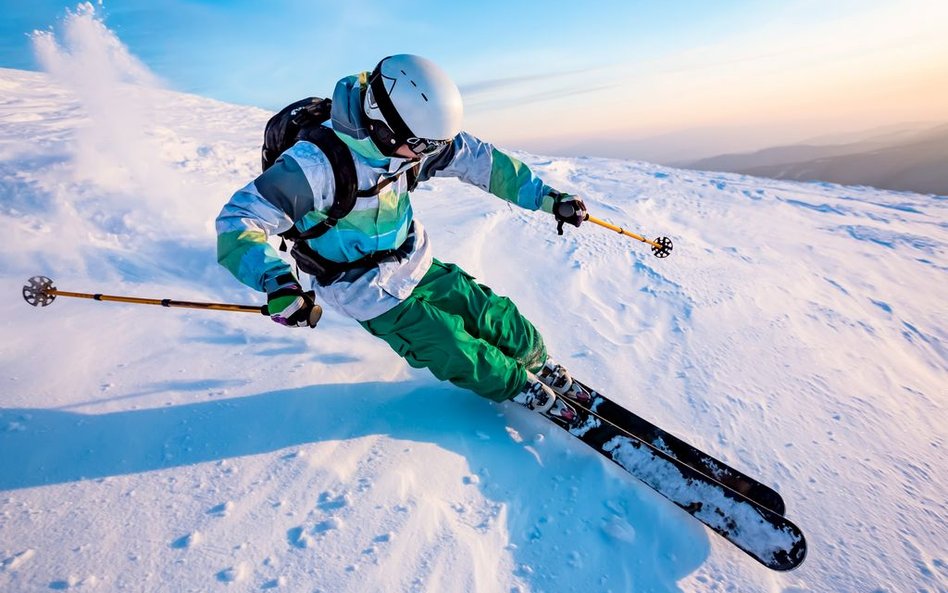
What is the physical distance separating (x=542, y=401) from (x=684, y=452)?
888mm

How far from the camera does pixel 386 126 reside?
2373 mm

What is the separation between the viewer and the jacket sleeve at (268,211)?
212 centimetres

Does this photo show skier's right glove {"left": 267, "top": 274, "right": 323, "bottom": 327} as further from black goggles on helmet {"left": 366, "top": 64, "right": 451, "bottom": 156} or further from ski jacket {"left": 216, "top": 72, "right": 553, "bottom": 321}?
black goggles on helmet {"left": 366, "top": 64, "right": 451, "bottom": 156}

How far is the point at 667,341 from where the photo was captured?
13.5ft

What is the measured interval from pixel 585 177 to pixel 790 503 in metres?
9.54

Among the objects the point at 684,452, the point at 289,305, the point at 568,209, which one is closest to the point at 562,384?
the point at 684,452

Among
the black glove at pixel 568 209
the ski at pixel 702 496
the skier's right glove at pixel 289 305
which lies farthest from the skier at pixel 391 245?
the black glove at pixel 568 209

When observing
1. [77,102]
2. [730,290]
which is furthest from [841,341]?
[77,102]

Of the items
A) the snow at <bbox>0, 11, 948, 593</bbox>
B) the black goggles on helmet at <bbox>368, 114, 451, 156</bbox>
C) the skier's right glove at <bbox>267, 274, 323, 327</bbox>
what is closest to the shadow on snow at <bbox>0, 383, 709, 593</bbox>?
the snow at <bbox>0, 11, 948, 593</bbox>

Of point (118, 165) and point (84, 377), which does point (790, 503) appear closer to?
point (84, 377)

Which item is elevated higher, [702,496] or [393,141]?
[393,141]

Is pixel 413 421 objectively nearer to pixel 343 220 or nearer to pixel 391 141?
pixel 343 220

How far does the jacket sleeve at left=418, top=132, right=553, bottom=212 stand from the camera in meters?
3.38

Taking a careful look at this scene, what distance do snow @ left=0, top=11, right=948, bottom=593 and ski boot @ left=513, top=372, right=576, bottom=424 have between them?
0.47 feet
